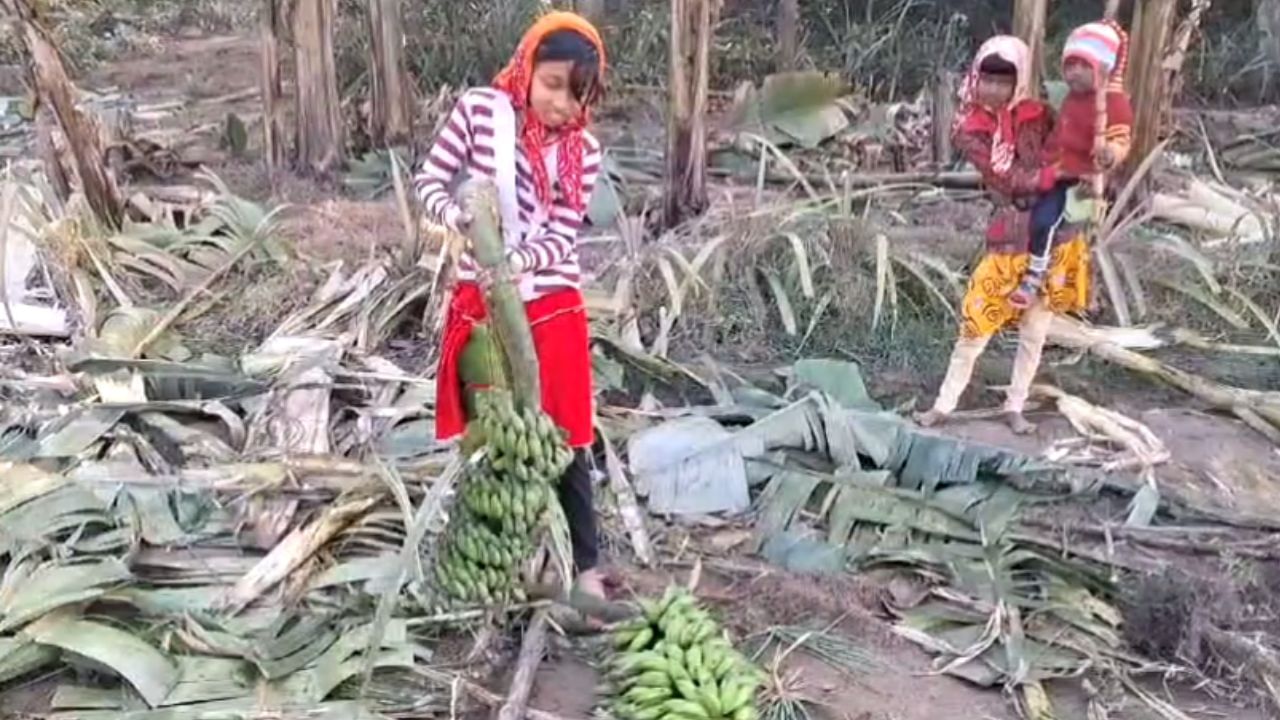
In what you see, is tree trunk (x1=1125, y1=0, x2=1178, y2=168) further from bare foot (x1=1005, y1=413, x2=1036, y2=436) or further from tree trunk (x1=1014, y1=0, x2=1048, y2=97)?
bare foot (x1=1005, y1=413, x2=1036, y2=436)

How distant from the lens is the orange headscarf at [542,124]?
281 centimetres

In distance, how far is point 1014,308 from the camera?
13.9 ft

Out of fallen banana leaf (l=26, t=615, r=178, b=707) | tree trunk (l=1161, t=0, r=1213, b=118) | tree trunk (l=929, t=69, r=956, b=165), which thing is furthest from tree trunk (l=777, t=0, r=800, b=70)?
fallen banana leaf (l=26, t=615, r=178, b=707)

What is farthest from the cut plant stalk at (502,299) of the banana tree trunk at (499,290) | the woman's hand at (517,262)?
the woman's hand at (517,262)

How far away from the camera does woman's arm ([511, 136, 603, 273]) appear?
2932 mm

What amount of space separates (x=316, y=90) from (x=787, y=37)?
3252 mm

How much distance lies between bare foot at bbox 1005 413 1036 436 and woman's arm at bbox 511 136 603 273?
2029 mm

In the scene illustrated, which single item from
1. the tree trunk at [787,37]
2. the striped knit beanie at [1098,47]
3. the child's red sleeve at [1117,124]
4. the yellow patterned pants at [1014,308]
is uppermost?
the striped knit beanie at [1098,47]

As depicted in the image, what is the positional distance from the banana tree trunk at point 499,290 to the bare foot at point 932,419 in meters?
2.04

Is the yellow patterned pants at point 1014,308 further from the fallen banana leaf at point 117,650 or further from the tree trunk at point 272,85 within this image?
the tree trunk at point 272,85

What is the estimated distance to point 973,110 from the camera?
13.1ft

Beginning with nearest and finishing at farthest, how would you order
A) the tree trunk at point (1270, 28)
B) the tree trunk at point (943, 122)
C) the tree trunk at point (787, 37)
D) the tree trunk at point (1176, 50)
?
the tree trunk at point (1176, 50) < the tree trunk at point (943, 122) < the tree trunk at point (1270, 28) < the tree trunk at point (787, 37)

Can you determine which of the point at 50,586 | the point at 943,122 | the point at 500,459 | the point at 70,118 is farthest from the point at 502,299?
the point at 943,122

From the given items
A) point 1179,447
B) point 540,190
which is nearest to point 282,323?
point 540,190
